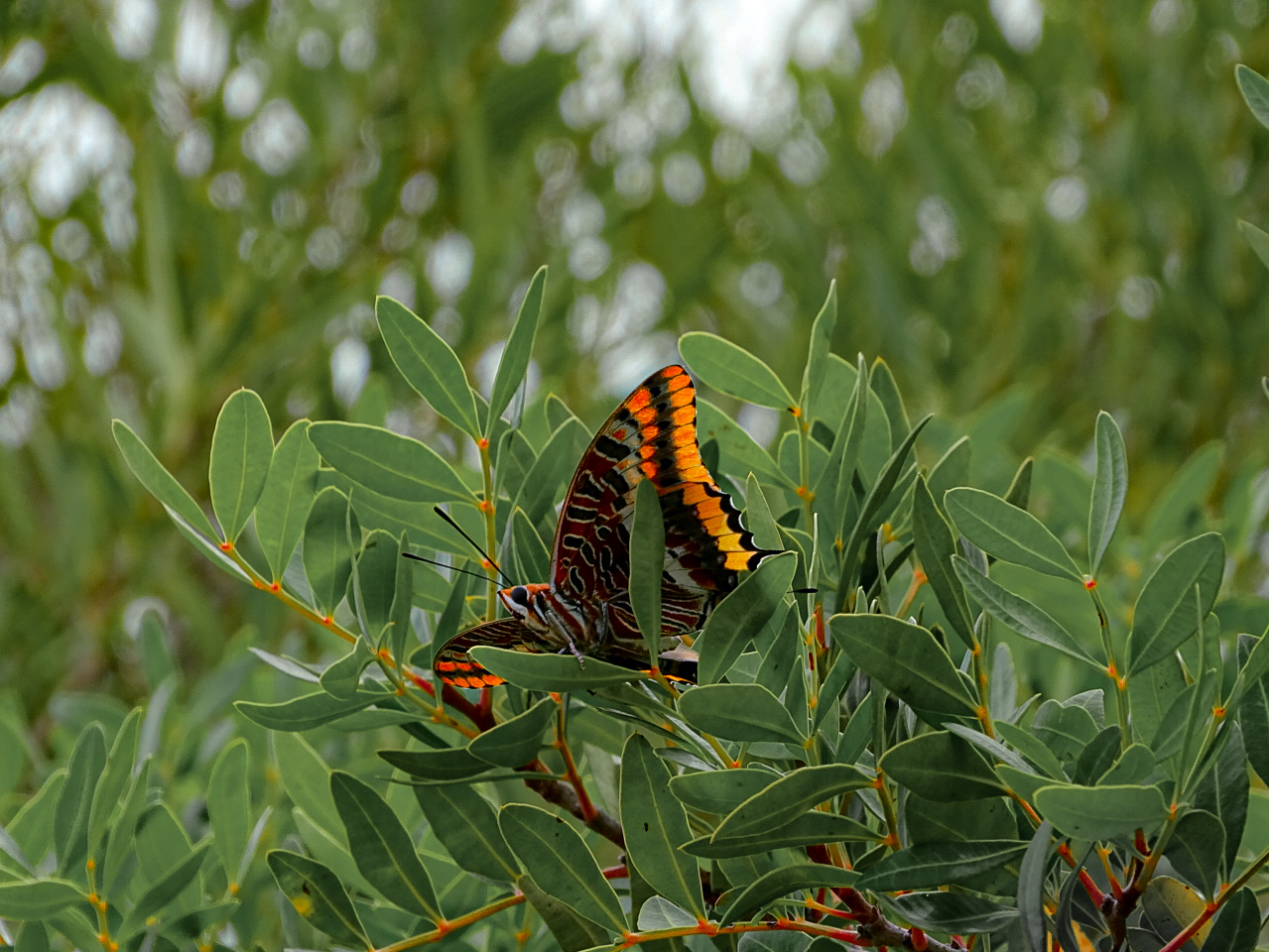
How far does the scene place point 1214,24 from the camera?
54.2 inches

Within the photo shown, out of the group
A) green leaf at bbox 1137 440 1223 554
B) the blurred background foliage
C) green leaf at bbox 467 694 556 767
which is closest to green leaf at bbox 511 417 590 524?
green leaf at bbox 467 694 556 767

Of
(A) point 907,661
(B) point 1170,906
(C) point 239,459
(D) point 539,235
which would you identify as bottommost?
(B) point 1170,906

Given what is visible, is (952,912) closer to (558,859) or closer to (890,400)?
(558,859)

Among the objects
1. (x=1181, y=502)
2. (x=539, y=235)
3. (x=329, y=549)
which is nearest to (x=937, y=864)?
(x=329, y=549)

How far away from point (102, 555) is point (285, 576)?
98 centimetres

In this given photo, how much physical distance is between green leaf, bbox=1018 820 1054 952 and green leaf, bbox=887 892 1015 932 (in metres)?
0.03

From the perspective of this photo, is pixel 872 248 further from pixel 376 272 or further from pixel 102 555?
pixel 102 555

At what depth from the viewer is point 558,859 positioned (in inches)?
13.4

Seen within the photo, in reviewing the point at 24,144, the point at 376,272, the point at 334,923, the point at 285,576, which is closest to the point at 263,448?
the point at 285,576

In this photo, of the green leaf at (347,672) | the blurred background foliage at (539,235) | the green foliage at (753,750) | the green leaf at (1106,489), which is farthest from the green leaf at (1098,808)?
the blurred background foliage at (539,235)

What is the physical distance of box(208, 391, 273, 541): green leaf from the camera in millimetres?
395

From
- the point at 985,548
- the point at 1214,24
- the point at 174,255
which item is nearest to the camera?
the point at 985,548

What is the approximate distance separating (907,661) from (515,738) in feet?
0.39

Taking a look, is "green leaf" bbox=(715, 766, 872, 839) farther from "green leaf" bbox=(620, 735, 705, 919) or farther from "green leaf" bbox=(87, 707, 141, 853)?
"green leaf" bbox=(87, 707, 141, 853)
